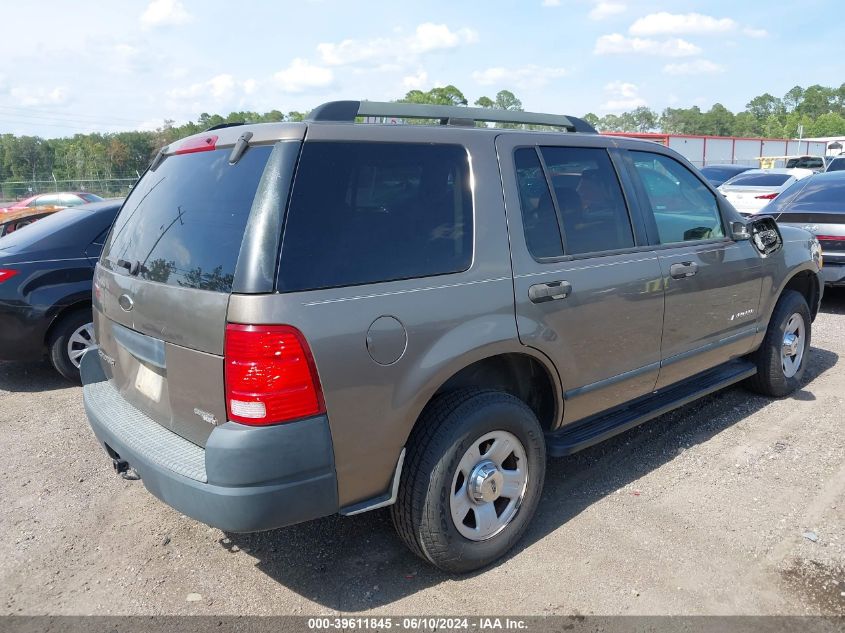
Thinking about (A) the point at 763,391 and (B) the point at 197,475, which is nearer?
(B) the point at 197,475

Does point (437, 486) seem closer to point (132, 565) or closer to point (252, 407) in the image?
point (252, 407)

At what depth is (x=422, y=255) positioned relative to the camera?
2801 millimetres

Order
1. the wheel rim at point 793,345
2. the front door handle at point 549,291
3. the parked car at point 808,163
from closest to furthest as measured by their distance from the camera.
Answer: the front door handle at point 549,291, the wheel rim at point 793,345, the parked car at point 808,163

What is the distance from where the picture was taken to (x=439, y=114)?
319cm

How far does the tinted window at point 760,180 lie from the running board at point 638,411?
13.9m

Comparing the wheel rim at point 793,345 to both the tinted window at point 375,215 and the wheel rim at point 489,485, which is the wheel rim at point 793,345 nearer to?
the wheel rim at point 489,485

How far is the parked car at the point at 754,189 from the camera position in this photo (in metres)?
15.3

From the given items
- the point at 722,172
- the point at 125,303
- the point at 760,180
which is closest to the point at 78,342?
the point at 125,303

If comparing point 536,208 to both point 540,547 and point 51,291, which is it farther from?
point 51,291

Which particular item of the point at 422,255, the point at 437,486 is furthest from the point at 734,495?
the point at 422,255

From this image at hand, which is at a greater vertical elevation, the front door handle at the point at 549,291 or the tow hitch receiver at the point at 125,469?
Result: the front door handle at the point at 549,291

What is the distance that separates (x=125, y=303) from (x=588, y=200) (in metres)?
2.38

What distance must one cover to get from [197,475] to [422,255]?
1.24m

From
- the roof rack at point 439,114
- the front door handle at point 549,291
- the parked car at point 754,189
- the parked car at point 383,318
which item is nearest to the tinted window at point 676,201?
the parked car at point 383,318
